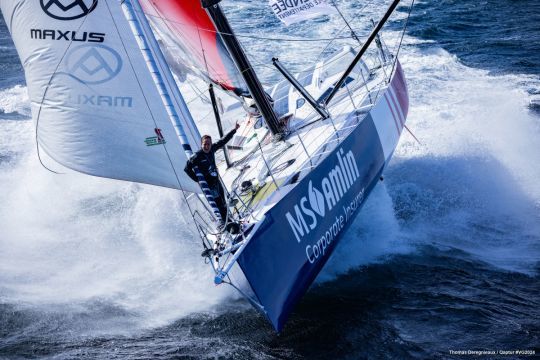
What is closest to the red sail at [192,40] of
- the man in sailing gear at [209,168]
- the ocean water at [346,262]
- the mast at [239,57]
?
the mast at [239,57]

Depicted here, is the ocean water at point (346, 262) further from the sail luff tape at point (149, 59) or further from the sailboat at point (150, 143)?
the sail luff tape at point (149, 59)

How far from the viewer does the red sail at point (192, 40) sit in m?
7.01

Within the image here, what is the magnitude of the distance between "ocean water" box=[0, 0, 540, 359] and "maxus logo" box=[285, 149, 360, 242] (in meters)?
0.95

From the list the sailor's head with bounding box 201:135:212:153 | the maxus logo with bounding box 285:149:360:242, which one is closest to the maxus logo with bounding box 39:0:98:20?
the sailor's head with bounding box 201:135:212:153

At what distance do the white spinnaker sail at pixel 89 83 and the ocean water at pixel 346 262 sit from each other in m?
1.74

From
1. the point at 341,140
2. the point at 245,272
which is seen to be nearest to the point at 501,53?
the point at 341,140

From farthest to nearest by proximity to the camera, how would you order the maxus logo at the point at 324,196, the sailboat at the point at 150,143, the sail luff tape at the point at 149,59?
the maxus logo at the point at 324,196 < the sailboat at the point at 150,143 < the sail luff tape at the point at 149,59

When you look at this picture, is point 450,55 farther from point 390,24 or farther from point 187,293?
point 187,293

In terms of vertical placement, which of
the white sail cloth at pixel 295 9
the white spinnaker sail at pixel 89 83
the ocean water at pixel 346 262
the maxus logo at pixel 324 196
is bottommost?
the ocean water at pixel 346 262

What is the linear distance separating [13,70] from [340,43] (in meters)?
7.29

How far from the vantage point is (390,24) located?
45.3 feet

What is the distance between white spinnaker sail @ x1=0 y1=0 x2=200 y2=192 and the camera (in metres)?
4.66

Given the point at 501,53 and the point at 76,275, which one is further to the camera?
the point at 501,53

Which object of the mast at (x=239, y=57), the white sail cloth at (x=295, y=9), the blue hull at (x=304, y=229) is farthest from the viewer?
the white sail cloth at (x=295, y=9)
